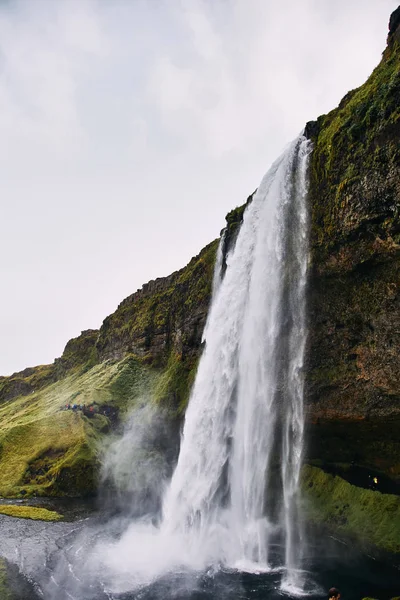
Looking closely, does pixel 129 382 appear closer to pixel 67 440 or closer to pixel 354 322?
pixel 67 440

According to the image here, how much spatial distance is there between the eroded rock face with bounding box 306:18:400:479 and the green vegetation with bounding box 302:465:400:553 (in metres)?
1.51

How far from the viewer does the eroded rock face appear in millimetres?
18938

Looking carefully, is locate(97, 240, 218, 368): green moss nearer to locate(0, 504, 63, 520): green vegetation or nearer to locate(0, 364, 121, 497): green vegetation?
locate(0, 364, 121, 497): green vegetation

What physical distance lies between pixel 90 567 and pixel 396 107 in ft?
83.9

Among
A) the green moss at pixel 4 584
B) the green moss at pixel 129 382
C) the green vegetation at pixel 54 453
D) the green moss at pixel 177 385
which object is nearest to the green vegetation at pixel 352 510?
the green moss at pixel 177 385

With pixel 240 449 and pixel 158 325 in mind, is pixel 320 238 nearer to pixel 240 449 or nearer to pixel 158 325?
pixel 240 449

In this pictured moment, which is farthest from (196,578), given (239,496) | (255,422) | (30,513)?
(30,513)

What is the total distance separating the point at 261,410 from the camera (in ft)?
83.7

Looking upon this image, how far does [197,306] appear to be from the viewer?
131 feet

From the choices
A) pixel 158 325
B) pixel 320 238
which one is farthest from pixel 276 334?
pixel 158 325

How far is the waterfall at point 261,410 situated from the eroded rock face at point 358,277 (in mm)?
1237

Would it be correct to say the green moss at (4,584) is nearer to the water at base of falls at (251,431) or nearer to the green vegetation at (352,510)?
the water at base of falls at (251,431)

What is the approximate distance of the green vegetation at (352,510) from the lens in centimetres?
2019

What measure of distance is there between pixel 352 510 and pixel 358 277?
1305 centimetres
